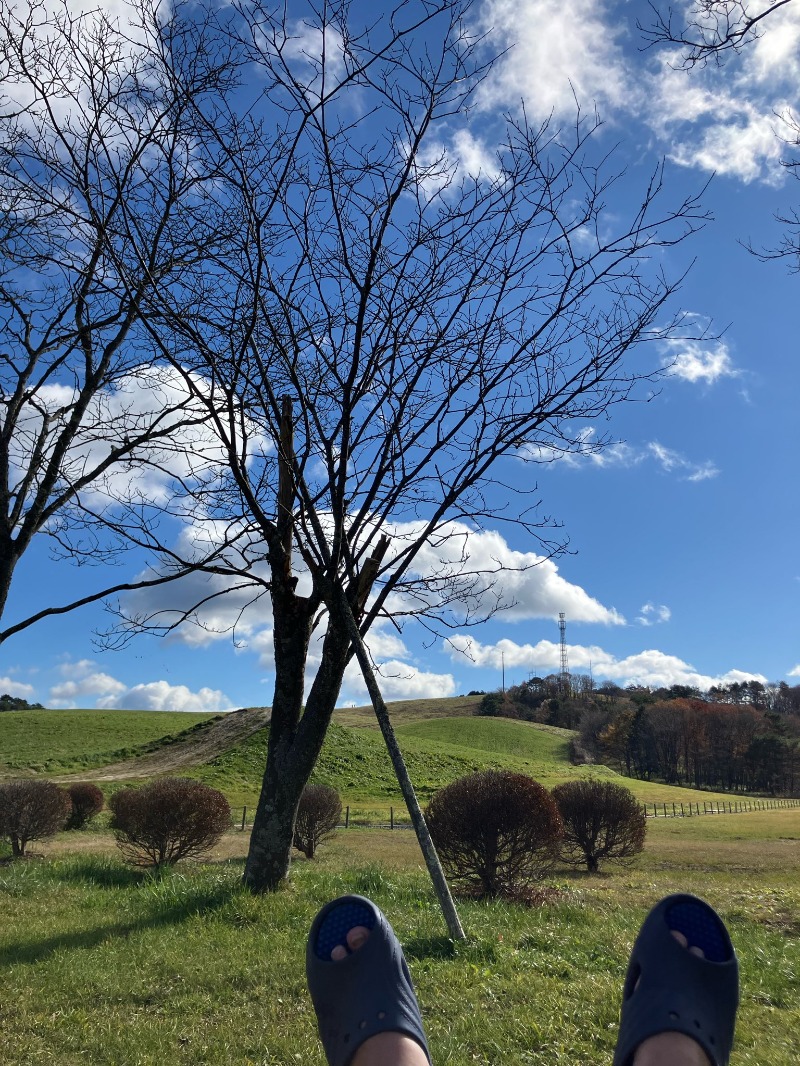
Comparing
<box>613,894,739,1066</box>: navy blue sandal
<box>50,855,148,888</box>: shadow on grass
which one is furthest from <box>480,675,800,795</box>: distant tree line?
<box>613,894,739,1066</box>: navy blue sandal

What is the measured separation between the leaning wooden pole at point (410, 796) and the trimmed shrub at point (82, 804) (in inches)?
770

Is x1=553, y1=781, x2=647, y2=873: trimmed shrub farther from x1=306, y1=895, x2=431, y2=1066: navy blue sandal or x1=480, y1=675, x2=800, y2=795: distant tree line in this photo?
x1=480, y1=675, x2=800, y2=795: distant tree line

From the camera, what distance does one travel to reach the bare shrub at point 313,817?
1692cm

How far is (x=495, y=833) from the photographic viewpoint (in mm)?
9281

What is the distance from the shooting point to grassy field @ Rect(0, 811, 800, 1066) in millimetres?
3049

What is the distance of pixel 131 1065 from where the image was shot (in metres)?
2.93

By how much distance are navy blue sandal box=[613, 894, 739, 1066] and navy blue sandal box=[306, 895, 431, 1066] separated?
0.65 m

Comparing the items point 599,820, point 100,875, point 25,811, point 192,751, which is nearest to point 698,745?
point 192,751

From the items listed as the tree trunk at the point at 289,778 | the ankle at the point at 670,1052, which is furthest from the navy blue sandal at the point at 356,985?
the tree trunk at the point at 289,778

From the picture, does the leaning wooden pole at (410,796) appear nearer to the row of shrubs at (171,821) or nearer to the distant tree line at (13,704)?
the row of shrubs at (171,821)

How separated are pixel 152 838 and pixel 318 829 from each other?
677 centimetres

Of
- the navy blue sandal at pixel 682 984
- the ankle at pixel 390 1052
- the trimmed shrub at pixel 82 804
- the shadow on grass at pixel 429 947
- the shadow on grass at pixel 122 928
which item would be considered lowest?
the trimmed shrub at pixel 82 804

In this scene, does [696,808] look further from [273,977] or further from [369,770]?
[273,977]

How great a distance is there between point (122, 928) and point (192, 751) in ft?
123
